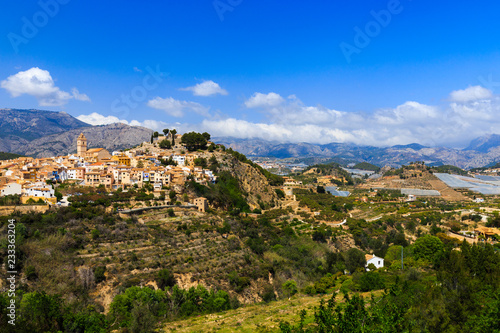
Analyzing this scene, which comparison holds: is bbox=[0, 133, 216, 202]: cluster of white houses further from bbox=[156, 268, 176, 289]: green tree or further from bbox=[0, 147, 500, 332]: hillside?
bbox=[156, 268, 176, 289]: green tree

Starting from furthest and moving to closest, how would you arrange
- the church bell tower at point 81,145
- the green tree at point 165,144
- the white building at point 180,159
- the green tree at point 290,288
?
the green tree at point 165,144, the white building at point 180,159, the church bell tower at point 81,145, the green tree at point 290,288

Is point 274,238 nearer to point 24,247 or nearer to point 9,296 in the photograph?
point 24,247

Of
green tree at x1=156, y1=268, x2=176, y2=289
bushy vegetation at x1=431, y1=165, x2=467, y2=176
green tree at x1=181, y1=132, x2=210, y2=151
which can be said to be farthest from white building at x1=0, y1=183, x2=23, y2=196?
bushy vegetation at x1=431, y1=165, x2=467, y2=176

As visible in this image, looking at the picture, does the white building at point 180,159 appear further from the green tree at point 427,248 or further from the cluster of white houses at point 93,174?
the green tree at point 427,248

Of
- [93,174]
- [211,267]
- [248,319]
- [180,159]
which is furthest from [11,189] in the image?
[248,319]

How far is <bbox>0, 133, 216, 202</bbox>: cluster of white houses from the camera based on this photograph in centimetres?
3466

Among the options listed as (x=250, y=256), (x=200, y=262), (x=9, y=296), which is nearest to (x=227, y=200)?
(x=250, y=256)

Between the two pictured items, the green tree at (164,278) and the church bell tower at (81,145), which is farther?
the church bell tower at (81,145)

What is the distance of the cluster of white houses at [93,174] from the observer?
114 ft

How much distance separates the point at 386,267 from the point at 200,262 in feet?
59.8

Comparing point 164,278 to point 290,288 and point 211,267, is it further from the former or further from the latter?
point 290,288

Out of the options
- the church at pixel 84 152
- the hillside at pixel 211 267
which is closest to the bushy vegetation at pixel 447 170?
the hillside at pixel 211 267

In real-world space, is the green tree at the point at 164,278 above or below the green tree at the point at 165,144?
below

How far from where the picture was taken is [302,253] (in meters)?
37.7
